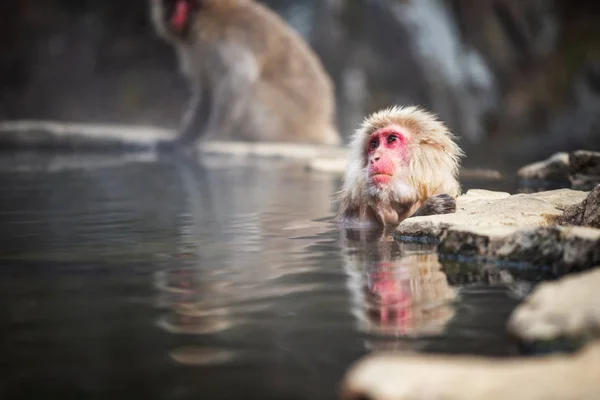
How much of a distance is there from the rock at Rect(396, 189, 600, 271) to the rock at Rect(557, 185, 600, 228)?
0.18ft

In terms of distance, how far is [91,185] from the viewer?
727 centimetres

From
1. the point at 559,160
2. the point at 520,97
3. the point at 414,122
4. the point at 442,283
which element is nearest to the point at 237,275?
the point at 442,283

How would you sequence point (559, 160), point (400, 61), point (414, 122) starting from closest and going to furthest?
point (414, 122), point (559, 160), point (400, 61)

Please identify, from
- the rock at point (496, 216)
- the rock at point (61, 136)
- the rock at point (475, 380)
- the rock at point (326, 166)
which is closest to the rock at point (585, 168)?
the rock at point (496, 216)

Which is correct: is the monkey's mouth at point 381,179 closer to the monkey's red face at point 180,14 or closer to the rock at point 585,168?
the rock at point 585,168

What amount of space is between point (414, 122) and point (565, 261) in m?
1.64

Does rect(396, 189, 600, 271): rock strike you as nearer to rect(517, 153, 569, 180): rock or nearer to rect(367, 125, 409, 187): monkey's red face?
rect(367, 125, 409, 187): monkey's red face

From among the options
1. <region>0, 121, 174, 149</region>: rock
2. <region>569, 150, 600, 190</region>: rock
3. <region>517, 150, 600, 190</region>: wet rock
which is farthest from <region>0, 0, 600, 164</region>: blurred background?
<region>0, 121, 174, 149</region>: rock

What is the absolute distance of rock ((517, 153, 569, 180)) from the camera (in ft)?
21.9

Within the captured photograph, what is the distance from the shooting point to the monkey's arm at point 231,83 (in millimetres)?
11992

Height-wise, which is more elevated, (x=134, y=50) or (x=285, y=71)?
(x=134, y=50)

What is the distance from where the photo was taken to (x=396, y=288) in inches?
109

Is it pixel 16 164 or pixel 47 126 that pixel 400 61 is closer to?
pixel 47 126

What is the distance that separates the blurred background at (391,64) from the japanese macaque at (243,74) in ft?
8.96
